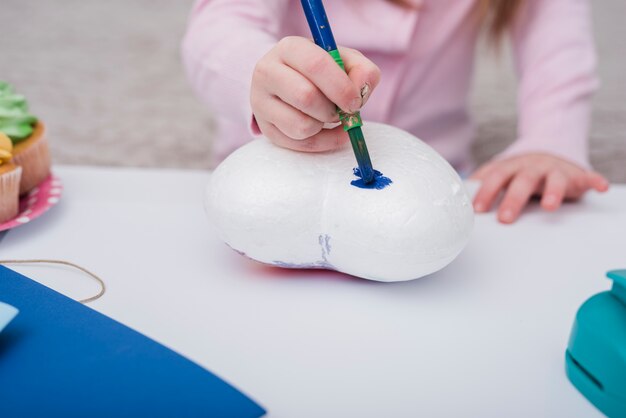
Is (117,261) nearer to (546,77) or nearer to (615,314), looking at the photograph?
(615,314)

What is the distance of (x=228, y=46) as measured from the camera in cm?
56

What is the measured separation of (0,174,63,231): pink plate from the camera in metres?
0.46

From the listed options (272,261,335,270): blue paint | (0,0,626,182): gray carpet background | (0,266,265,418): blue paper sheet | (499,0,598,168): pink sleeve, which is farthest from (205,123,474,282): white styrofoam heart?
(0,0,626,182): gray carpet background

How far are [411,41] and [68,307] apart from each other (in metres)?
0.51

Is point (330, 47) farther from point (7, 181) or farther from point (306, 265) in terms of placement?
point (7, 181)

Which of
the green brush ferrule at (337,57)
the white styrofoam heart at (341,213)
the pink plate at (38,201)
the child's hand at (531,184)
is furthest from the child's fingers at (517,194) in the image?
the pink plate at (38,201)

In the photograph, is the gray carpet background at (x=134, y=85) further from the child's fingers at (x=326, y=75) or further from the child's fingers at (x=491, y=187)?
the child's fingers at (x=326, y=75)

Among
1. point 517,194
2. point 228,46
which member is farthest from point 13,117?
point 517,194

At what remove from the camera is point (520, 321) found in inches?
15.3

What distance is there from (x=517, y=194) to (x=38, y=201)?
1.27ft

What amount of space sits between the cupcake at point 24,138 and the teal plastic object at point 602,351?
402 mm

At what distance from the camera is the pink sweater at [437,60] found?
0.62m

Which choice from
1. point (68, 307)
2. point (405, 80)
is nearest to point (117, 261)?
point (68, 307)

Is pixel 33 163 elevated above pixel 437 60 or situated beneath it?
situated beneath
